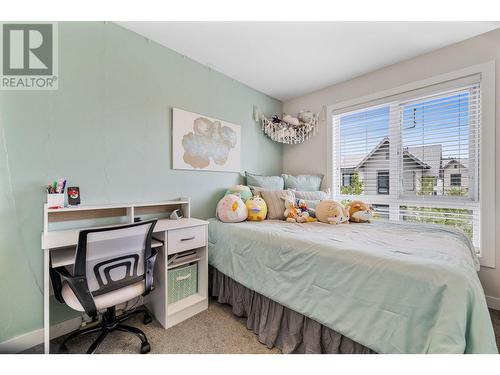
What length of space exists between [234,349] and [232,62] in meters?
2.58

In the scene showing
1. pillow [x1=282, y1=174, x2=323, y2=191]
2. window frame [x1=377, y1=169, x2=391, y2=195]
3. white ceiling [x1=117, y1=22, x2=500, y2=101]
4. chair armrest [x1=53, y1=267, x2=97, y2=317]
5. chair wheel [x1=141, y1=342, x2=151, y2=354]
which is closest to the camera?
chair armrest [x1=53, y1=267, x2=97, y2=317]

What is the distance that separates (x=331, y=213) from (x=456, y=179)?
1.28m

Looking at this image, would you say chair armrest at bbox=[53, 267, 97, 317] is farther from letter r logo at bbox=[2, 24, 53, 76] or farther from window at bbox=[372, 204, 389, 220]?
window at bbox=[372, 204, 389, 220]

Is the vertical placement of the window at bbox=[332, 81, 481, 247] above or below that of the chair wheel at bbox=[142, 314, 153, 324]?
above

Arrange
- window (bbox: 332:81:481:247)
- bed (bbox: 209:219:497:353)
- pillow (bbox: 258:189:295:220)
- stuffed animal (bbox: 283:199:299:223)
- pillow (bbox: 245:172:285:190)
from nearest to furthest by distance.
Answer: bed (bbox: 209:219:497:353) < window (bbox: 332:81:481:247) < stuffed animal (bbox: 283:199:299:223) < pillow (bbox: 258:189:295:220) < pillow (bbox: 245:172:285:190)

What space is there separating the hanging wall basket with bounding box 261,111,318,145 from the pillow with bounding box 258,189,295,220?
1041 mm

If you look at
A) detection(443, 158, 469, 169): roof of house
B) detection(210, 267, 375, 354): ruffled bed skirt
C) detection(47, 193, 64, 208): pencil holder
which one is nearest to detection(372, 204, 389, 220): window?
detection(443, 158, 469, 169): roof of house

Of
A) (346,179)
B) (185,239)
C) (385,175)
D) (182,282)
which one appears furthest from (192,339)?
(385,175)

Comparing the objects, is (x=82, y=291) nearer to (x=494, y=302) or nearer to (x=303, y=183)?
(x=303, y=183)

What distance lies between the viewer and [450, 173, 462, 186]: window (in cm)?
200

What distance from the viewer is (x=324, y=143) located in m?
2.88

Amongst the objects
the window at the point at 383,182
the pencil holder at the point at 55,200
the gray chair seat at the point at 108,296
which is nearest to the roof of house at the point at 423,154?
the window at the point at 383,182

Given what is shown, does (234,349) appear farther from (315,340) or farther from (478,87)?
(478,87)
